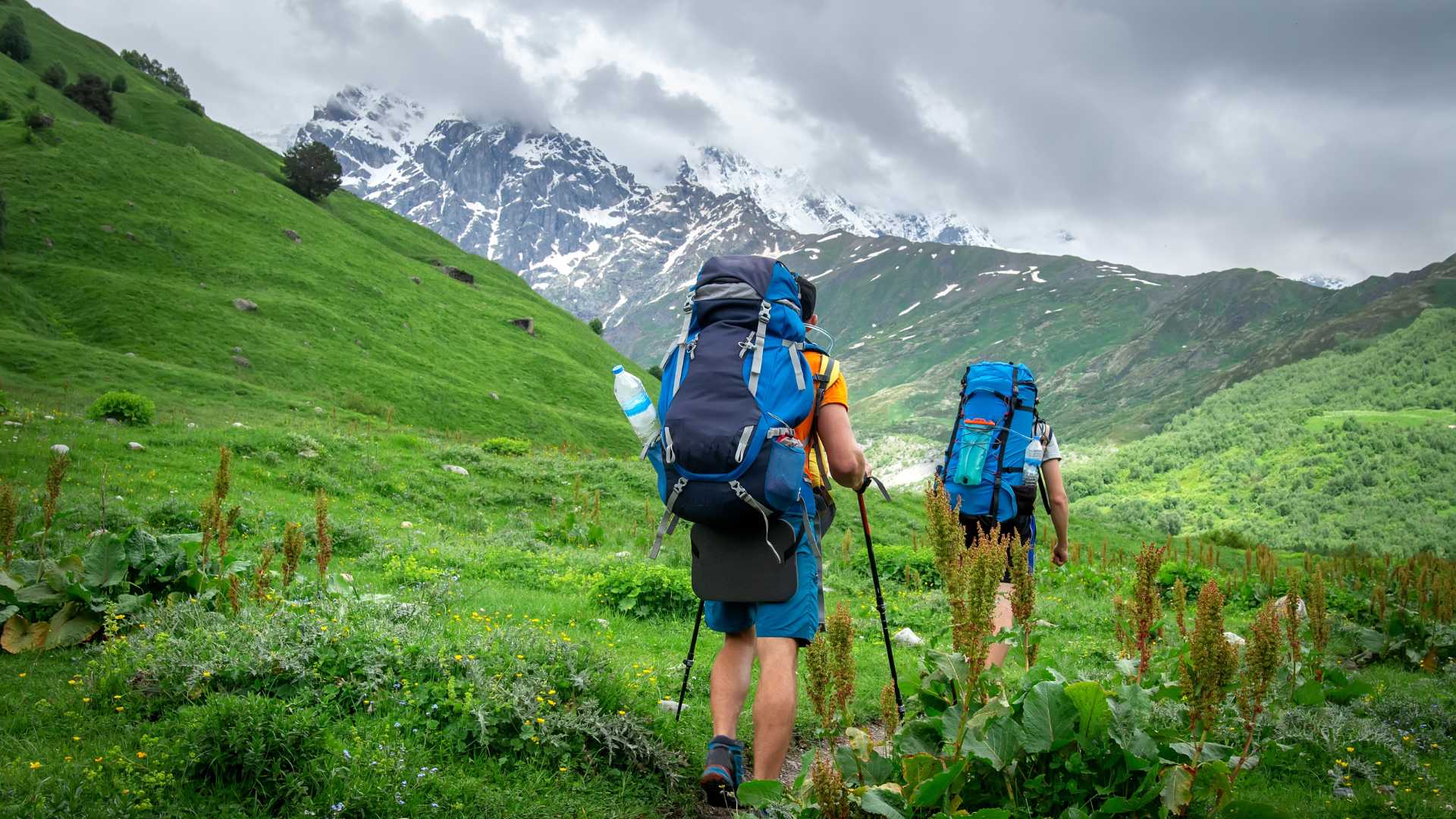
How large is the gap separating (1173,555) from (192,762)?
62.8ft

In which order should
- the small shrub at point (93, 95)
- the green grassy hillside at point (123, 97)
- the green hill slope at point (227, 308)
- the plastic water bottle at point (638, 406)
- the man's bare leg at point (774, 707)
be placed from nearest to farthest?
the man's bare leg at point (774, 707) → the plastic water bottle at point (638, 406) → the green hill slope at point (227, 308) → the green grassy hillside at point (123, 97) → the small shrub at point (93, 95)

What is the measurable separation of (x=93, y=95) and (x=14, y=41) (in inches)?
589

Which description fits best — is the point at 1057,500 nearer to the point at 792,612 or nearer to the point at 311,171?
the point at 792,612

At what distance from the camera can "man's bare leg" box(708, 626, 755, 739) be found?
4547 mm

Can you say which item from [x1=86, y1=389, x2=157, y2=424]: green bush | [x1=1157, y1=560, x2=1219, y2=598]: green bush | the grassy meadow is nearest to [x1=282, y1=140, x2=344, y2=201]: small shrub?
the grassy meadow

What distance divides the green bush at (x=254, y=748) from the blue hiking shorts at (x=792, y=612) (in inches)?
88.0

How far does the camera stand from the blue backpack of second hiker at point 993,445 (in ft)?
21.9

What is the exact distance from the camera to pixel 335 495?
51.7 ft

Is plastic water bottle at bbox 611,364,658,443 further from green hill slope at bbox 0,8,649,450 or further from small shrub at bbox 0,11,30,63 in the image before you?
small shrub at bbox 0,11,30,63

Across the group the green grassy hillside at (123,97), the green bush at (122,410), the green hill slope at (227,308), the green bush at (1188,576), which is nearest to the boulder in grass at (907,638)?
the green bush at (1188,576)

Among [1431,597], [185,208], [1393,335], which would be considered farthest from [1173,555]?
[1393,335]

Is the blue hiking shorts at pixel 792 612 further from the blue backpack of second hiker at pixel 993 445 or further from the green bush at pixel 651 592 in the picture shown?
the green bush at pixel 651 592

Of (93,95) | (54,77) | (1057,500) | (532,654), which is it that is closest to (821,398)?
(532,654)

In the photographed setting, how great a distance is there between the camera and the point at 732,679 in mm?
4586
